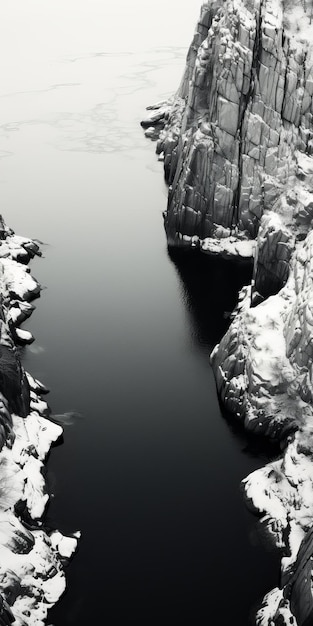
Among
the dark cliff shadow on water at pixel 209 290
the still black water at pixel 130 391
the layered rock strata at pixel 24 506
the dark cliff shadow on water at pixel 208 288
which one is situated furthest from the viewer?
the dark cliff shadow on water at pixel 208 288

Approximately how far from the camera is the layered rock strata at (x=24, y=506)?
33438 millimetres

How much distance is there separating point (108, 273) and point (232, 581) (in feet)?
122

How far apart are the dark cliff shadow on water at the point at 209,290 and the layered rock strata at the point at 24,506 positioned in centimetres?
1331

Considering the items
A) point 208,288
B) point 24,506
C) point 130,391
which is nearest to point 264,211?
point 208,288

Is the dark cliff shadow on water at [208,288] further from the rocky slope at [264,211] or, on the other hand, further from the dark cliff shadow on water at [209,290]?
the rocky slope at [264,211]

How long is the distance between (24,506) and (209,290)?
32077 millimetres

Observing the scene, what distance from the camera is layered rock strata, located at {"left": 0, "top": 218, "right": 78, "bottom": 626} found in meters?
33.4

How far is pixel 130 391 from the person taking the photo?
4969cm

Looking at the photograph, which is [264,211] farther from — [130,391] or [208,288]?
[130,391]

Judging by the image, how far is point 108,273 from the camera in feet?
220

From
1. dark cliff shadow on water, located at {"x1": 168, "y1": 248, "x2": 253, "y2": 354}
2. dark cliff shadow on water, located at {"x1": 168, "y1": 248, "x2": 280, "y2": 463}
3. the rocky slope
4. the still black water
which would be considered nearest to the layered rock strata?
the still black water

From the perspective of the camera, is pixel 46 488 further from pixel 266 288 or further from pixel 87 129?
pixel 87 129

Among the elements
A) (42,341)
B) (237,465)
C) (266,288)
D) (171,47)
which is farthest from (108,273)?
(171,47)

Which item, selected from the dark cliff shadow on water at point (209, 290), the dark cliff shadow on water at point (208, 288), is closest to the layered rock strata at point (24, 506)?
the dark cliff shadow on water at point (209, 290)
